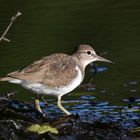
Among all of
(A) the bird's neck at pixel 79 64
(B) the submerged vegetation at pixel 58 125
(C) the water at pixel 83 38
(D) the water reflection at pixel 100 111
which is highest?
(C) the water at pixel 83 38

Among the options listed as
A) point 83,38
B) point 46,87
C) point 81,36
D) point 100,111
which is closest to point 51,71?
point 46,87

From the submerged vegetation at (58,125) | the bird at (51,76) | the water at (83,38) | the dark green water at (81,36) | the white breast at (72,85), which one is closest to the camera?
the submerged vegetation at (58,125)

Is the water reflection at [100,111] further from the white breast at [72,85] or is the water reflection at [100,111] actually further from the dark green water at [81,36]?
the white breast at [72,85]

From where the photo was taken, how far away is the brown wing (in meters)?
8.51

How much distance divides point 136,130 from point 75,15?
7720 millimetres

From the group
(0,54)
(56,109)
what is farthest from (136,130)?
(0,54)

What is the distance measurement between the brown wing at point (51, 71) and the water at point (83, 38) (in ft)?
2.48

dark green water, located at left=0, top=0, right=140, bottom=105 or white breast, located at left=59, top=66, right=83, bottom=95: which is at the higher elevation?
dark green water, located at left=0, top=0, right=140, bottom=105

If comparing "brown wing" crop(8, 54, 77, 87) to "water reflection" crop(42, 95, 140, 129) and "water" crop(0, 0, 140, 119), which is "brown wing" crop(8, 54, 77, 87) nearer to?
"water reflection" crop(42, 95, 140, 129)

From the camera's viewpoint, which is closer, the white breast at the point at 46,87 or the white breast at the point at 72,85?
the white breast at the point at 46,87

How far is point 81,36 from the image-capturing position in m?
13.6

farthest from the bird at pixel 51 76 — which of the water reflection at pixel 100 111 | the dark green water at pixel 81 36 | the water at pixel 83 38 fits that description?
the dark green water at pixel 81 36

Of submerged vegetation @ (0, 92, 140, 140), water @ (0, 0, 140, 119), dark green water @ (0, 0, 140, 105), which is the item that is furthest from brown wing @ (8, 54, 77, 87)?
dark green water @ (0, 0, 140, 105)

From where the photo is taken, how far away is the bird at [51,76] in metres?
8.48
